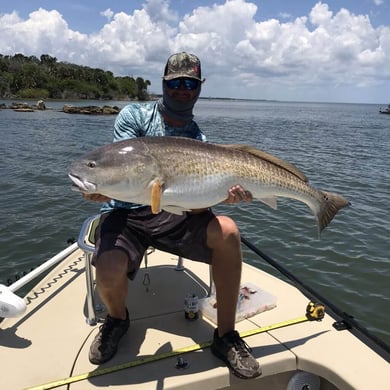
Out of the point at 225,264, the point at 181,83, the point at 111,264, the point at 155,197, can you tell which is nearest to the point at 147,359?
the point at 111,264

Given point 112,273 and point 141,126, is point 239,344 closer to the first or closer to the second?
point 112,273

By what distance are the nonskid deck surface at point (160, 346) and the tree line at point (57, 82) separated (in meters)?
109

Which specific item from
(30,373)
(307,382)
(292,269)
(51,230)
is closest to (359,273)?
(292,269)

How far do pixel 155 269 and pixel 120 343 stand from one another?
4.71 ft

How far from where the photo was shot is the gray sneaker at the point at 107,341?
3.17 metres

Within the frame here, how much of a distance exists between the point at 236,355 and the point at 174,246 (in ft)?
3.13

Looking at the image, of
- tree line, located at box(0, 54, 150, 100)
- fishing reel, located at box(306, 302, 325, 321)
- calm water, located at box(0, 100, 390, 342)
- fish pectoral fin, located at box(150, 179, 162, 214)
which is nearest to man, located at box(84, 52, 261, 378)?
fish pectoral fin, located at box(150, 179, 162, 214)

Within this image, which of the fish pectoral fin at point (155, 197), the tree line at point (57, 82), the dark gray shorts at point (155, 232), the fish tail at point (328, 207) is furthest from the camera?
the tree line at point (57, 82)

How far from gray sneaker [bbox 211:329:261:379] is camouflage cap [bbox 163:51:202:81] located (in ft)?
6.98

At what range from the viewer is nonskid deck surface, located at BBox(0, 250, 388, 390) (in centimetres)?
304

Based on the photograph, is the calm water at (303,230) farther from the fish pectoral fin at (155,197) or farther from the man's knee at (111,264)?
the fish pectoral fin at (155,197)

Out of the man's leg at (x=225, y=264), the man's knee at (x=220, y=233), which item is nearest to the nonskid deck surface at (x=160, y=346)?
the man's leg at (x=225, y=264)

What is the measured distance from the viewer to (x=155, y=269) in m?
4.82

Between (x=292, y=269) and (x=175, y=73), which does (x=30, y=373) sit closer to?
(x=175, y=73)
